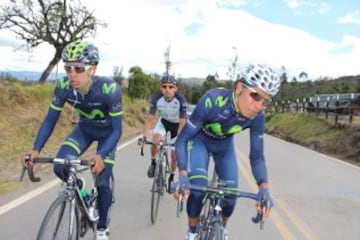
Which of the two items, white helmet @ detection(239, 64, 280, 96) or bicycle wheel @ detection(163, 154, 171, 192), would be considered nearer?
white helmet @ detection(239, 64, 280, 96)

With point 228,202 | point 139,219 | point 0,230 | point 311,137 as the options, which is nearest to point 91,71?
point 228,202

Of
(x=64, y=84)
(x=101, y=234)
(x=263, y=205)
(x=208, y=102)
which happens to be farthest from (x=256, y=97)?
(x=101, y=234)

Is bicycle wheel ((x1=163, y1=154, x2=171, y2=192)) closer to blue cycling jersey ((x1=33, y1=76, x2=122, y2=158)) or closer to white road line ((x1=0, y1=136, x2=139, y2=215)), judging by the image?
white road line ((x1=0, y1=136, x2=139, y2=215))

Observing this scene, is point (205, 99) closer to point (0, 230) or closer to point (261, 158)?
point (261, 158)

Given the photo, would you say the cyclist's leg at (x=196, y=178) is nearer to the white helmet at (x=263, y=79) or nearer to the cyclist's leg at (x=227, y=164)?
the cyclist's leg at (x=227, y=164)

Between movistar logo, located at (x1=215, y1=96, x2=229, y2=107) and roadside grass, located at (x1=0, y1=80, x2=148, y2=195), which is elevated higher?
movistar logo, located at (x1=215, y1=96, x2=229, y2=107)

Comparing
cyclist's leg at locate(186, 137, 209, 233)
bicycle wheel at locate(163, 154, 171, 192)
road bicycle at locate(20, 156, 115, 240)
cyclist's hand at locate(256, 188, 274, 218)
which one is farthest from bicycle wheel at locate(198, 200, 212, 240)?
bicycle wheel at locate(163, 154, 171, 192)

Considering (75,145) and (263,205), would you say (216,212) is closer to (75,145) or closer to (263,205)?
(263,205)

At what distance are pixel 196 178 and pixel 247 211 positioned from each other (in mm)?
3681

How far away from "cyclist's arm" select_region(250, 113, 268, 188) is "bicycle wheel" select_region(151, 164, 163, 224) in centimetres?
286

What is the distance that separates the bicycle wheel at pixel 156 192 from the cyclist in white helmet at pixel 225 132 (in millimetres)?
2197

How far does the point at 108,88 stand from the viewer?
17.7ft

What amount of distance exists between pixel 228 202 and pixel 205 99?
3.19ft

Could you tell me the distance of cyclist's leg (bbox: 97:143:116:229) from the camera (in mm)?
5523
